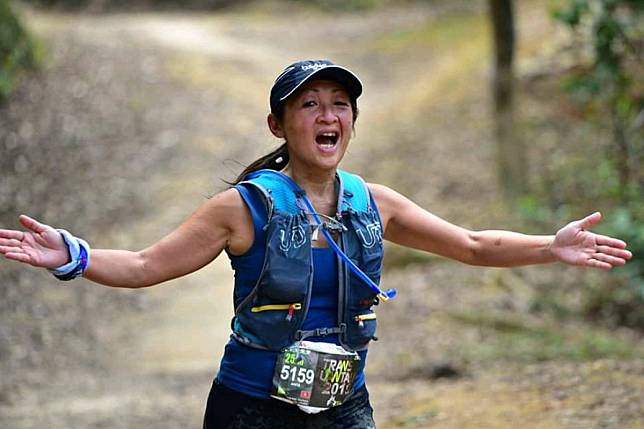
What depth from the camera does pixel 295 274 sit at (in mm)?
3500

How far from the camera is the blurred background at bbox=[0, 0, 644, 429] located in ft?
26.8

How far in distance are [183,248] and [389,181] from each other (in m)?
11.6

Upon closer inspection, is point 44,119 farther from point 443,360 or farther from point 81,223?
point 443,360

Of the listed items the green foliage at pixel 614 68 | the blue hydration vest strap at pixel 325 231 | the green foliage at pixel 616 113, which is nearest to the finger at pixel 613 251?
the blue hydration vest strap at pixel 325 231

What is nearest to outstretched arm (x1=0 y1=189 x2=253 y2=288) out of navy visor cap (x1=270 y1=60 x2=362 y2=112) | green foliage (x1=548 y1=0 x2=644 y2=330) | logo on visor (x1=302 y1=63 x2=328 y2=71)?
navy visor cap (x1=270 y1=60 x2=362 y2=112)

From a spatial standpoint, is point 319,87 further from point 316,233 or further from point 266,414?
point 266,414

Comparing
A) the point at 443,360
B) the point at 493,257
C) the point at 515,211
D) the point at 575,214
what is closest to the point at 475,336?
the point at 443,360

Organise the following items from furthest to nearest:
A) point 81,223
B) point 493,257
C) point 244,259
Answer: point 81,223 → point 493,257 → point 244,259

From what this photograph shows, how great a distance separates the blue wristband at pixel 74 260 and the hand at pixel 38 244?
0.02m

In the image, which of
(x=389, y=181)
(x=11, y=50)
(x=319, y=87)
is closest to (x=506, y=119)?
(x=389, y=181)

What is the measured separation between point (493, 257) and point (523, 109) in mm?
12563

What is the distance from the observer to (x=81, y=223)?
14094mm

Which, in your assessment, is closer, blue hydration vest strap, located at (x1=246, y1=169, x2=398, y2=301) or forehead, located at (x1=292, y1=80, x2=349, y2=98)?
blue hydration vest strap, located at (x1=246, y1=169, x2=398, y2=301)

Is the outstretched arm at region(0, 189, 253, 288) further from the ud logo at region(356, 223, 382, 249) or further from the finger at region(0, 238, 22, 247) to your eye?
the ud logo at region(356, 223, 382, 249)
